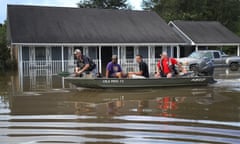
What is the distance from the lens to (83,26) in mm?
29891

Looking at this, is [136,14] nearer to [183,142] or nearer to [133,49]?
[133,49]

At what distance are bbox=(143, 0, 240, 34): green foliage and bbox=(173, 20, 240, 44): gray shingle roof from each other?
45.0 ft

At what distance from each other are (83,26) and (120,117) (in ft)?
71.9

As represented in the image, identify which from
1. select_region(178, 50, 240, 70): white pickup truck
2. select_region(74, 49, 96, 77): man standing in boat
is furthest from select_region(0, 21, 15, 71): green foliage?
select_region(74, 49, 96, 77): man standing in boat

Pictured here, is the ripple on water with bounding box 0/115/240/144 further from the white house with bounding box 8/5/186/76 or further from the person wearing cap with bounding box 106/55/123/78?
the white house with bounding box 8/5/186/76

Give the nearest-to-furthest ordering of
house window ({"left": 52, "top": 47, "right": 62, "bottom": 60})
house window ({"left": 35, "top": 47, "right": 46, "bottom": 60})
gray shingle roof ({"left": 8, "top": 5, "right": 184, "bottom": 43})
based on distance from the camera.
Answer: gray shingle roof ({"left": 8, "top": 5, "right": 184, "bottom": 43}) → house window ({"left": 35, "top": 47, "right": 46, "bottom": 60}) → house window ({"left": 52, "top": 47, "right": 62, "bottom": 60})

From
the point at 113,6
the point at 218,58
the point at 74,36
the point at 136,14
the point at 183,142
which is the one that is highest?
the point at 113,6

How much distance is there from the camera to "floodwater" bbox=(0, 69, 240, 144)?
6.66 meters

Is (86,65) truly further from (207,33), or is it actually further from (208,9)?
(208,9)

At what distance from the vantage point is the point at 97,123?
26.1 feet

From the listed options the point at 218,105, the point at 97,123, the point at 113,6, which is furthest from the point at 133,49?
the point at 113,6

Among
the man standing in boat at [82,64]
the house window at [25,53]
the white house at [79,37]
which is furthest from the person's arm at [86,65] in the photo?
the house window at [25,53]

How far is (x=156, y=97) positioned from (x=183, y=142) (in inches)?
233

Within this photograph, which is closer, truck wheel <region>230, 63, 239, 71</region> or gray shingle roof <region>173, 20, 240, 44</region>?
truck wheel <region>230, 63, 239, 71</region>
